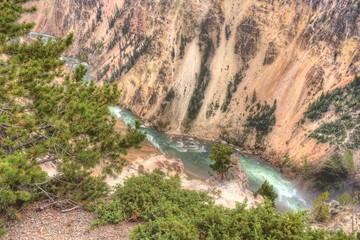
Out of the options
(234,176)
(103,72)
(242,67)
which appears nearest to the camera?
(234,176)

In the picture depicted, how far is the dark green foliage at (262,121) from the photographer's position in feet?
199

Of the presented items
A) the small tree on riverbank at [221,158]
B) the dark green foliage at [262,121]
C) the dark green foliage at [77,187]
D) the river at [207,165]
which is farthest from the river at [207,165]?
the dark green foliage at [77,187]

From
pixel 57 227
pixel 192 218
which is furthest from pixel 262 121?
pixel 57 227

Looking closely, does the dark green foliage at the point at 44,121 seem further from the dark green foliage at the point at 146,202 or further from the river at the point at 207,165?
the river at the point at 207,165

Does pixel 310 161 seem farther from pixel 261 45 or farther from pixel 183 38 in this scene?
pixel 183 38

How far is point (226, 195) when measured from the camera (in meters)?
37.2

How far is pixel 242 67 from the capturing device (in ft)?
229

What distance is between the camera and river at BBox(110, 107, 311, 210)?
4841 cm

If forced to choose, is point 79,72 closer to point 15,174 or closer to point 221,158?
point 15,174

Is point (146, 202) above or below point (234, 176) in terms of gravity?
above

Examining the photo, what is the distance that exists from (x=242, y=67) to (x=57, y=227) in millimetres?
59474

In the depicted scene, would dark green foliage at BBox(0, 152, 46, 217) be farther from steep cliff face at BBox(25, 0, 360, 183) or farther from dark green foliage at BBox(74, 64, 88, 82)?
steep cliff face at BBox(25, 0, 360, 183)

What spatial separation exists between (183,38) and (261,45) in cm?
1764

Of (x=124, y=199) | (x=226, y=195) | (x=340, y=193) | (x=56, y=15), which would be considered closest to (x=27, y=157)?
(x=124, y=199)
